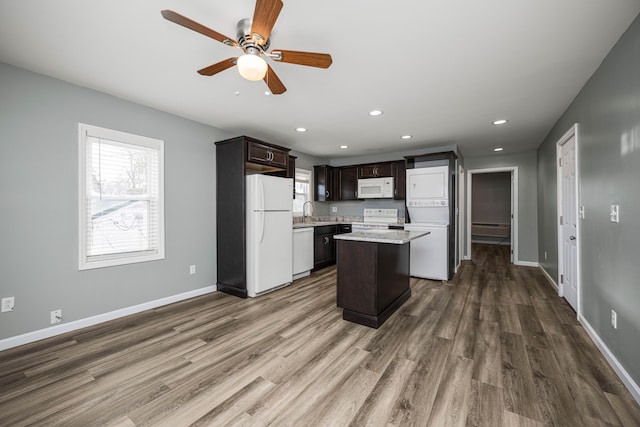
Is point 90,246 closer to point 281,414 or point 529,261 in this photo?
point 281,414

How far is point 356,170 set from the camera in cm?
598

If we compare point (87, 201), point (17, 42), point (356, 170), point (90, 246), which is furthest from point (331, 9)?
point (356, 170)

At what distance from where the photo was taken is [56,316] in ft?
8.43

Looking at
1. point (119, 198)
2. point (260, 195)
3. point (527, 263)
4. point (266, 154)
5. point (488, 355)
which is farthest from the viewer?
point (527, 263)

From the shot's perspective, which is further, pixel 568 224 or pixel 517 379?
pixel 568 224

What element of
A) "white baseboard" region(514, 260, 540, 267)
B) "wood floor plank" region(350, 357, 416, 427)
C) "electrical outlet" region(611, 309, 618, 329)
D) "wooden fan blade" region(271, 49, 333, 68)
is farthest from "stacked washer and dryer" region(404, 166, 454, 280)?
"wooden fan blade" region(271, 49, 333, 68)

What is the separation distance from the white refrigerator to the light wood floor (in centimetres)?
58

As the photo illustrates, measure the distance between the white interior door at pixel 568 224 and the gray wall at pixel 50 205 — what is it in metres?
4.77

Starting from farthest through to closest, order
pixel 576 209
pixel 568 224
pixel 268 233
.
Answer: pixel 268 233 → pixel 568 224 → pixel 576 209

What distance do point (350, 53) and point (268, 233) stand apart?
97.5 inches

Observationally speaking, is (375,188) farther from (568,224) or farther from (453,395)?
(453,395)

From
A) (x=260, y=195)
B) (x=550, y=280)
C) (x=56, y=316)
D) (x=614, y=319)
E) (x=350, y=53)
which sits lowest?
(x=550, y=280)

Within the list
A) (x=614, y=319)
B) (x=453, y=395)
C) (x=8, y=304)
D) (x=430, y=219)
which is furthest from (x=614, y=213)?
(x=8, y=304)

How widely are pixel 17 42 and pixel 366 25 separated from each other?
2.54 metres
